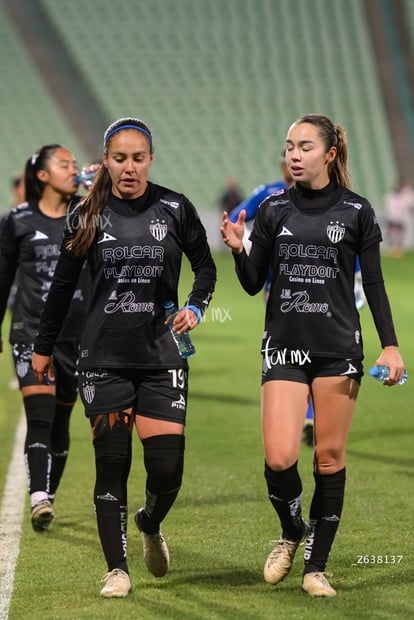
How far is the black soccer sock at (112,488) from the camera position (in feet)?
16.1

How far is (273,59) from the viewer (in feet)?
118

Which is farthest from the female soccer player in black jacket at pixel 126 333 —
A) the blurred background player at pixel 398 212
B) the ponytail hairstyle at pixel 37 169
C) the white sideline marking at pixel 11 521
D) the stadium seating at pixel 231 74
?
the stadium seating at pixel 231 74

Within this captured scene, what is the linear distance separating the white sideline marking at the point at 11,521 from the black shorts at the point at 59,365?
2.46ft

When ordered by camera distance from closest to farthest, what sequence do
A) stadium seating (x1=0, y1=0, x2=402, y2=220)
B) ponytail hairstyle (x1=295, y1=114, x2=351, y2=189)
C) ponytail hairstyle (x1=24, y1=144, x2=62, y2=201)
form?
ponytail hairstyle (x1=295, y1=114, x2=351, y2=189) → ponytail hairstyle (x1=24, y1=144, x2=62, y2=201) → stadium seating (x1=0, y1=0, x2=402, y2=220)

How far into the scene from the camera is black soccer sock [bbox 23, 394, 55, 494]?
21.5 feet

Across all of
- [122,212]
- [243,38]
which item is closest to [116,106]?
[243,38]

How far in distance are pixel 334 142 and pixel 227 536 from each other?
7.28ft

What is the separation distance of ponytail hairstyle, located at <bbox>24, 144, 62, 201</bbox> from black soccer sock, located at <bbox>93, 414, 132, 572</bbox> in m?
2.33

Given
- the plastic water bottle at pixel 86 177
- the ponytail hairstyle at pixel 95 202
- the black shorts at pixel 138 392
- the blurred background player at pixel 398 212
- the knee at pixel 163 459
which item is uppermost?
the blurred background player at pixel 398 212

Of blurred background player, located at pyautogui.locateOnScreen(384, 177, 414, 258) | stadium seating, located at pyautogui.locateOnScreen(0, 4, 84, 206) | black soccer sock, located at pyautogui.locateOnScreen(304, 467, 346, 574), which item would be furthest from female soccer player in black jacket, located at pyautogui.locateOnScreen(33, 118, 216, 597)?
stadium seating, located at pyautogui.locateOnScreen(0, 4, 84, 206)

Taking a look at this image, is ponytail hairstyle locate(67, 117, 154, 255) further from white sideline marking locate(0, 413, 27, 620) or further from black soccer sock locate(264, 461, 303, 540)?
white sideline marking locate(0, 413, 27, 620)

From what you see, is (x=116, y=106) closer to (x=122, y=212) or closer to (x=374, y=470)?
(x=374, y=470)

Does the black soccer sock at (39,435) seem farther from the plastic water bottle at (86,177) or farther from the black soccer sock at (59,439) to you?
the plastic water bottle at (86,177)

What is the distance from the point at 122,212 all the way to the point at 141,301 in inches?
15.2
